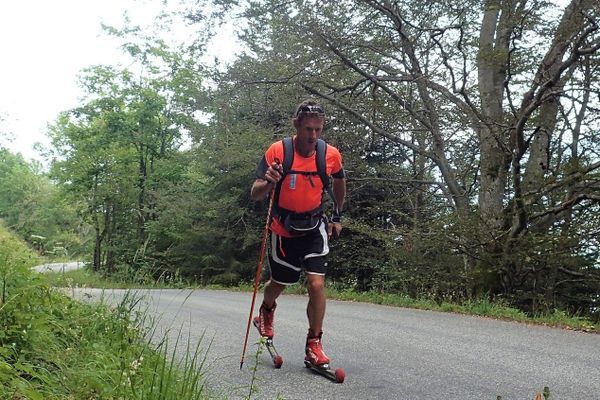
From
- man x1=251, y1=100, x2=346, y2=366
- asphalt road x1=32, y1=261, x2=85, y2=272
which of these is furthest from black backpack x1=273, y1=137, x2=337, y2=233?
asphalt road x1=32, y1=261, x2=85, y2=272

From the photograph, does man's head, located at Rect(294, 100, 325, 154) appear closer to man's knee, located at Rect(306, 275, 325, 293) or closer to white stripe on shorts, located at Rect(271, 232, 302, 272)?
white stripe on shorts, located at Rect(271, 232, 302, 272)

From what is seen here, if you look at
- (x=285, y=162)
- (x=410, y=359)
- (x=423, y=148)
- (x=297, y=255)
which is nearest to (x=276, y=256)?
(x=297, y=255)

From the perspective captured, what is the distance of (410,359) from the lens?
4438mm

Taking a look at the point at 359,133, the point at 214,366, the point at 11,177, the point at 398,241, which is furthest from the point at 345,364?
the point at 11,177

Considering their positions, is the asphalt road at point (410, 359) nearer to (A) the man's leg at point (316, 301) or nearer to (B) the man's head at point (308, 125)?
(A) the man's leg at point (316, 301)

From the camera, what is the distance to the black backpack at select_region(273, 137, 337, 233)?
392 cm

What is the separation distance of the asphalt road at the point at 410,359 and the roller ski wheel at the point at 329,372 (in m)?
0.04

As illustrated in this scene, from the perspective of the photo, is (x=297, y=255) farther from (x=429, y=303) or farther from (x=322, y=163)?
(x=429, y=303)

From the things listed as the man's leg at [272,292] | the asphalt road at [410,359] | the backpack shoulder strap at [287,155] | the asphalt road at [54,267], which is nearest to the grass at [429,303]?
the asphalt road at [54,267]

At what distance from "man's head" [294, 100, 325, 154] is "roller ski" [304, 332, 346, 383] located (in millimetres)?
1333

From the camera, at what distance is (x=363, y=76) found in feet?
40.7

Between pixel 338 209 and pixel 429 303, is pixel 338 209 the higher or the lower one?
the higher one

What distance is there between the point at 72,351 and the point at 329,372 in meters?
1.58

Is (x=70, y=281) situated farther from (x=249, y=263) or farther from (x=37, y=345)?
(x=249, y=263)
